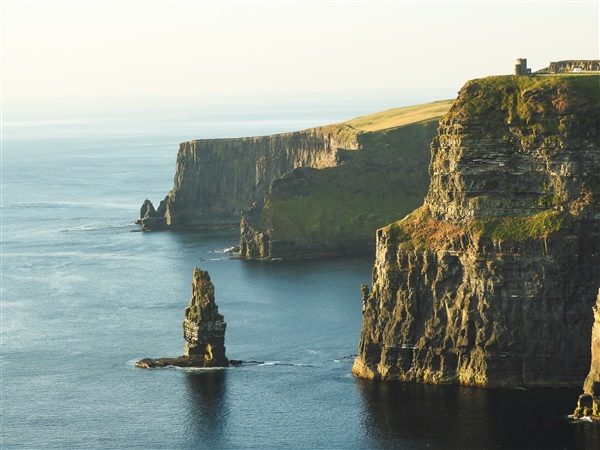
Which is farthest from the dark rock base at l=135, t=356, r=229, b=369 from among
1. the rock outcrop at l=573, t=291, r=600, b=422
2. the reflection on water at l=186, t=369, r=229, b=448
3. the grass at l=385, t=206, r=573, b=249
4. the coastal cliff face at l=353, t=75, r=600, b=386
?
the rock outcrop at l=573, t=291, r=600, b=422

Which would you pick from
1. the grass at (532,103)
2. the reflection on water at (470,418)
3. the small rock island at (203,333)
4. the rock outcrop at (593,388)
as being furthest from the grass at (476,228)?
the small rock island at (203,333)

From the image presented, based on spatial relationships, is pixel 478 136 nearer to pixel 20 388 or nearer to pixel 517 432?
pixel 517 432

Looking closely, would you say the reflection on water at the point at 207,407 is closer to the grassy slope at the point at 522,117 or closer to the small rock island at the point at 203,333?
the small rock island at the point at 203,333

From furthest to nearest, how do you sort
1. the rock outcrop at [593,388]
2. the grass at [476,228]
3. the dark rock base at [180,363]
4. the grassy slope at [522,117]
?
the dark rock base at [180,363] → the grassy slope at [522,117] → the grass at [476,228] → the rock outcrop at [593,388]

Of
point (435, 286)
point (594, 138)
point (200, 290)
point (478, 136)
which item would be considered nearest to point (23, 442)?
point (200, 290)

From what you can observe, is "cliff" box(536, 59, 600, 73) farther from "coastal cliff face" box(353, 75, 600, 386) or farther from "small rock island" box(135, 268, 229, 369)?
"small rock island" box(135, 268, 229, 369)
